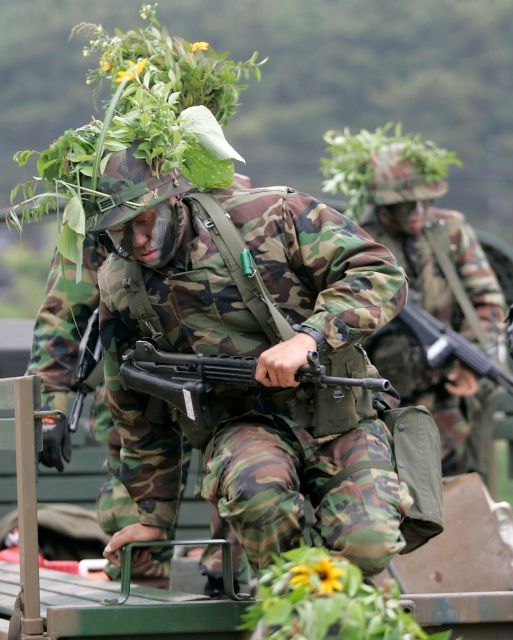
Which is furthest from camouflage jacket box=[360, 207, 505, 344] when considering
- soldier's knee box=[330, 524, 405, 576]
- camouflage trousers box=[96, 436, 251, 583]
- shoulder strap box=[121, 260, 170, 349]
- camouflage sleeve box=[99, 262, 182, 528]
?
soldier's knee box=[330, 524, 405, 576]

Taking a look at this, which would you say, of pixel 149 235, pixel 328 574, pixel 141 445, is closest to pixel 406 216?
pixel 141 445

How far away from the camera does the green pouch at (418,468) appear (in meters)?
5.36

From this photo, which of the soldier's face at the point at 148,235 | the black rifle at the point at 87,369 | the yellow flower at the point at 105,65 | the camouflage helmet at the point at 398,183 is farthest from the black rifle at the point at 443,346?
the soldier's face at the point at 148,235

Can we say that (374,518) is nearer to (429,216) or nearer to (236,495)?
(236,495)

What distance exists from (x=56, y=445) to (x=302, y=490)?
5.67ft

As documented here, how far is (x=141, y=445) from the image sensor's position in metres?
5.81

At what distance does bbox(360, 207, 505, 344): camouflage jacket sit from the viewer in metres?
9.30

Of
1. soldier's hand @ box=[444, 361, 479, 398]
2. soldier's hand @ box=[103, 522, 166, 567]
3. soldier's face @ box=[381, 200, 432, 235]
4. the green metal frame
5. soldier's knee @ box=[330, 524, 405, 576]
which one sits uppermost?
soldier's face @ box=[381, 200, 432, 235]

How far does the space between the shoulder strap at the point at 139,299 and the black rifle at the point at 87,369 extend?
1.35 m

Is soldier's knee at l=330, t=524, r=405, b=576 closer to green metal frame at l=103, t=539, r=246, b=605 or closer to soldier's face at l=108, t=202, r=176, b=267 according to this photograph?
green metal frame at l=103, t=539, r=246, b=605

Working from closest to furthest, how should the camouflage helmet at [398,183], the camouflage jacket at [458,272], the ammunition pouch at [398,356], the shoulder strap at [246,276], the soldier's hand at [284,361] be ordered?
the soldier's hand at [284,361]
the shoulder strap at [246,276]
the ammunition pouch at [398,356]
the camouflage helmet at [398,183]
the camouflage jacket at [458,272]

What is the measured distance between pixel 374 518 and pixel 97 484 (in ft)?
12.2

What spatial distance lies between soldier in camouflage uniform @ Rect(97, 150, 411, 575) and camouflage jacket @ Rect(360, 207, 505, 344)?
150 inches

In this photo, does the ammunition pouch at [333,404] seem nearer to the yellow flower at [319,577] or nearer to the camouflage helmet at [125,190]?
the camouflage helmet at [125,190]
